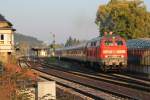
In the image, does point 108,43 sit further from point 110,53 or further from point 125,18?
point 125,18

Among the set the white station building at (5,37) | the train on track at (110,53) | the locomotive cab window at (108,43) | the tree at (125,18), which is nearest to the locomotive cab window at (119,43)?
the train on track at (110,53)

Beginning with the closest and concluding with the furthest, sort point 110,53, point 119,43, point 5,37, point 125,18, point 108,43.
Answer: point 110,53
point 108,43
point 119,43
point 5,37
point 125,18

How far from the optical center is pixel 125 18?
3674 inches

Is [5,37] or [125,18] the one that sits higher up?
[125,18]

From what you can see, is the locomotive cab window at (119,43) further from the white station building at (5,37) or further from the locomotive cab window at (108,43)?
the white station building at (5,37)

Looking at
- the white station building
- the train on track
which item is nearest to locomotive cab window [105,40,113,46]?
the train on track

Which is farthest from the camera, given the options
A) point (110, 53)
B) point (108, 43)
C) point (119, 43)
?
point (119, 43)

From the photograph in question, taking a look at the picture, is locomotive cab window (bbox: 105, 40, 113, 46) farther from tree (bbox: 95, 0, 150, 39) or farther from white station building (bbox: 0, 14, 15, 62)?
tree (bbox: 95, 0, 150, 39)

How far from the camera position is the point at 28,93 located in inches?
682

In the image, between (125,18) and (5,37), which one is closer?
(5,37)

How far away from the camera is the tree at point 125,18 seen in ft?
300

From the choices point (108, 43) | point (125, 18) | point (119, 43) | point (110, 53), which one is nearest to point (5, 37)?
point (125, 18)

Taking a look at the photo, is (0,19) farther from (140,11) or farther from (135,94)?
(135,94)

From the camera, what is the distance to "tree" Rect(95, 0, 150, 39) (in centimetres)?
9150
